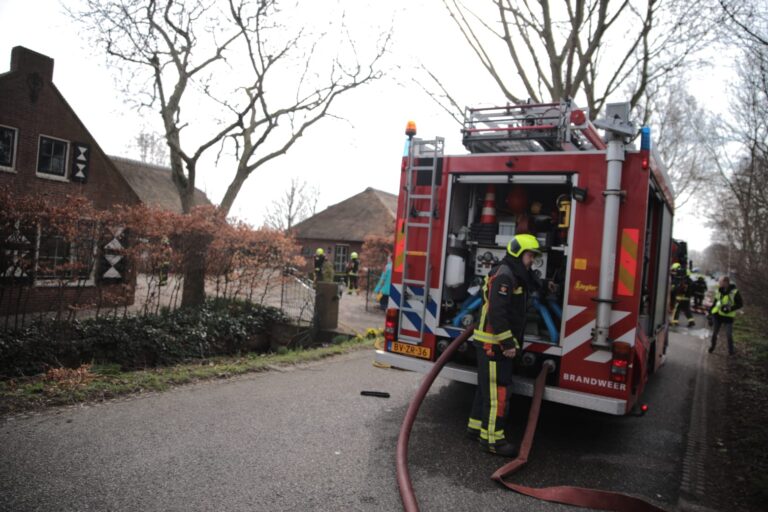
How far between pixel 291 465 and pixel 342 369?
343cm

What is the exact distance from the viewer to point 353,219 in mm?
34469

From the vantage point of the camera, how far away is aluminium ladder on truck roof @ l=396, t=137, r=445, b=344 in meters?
5.01

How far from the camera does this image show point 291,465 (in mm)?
3670

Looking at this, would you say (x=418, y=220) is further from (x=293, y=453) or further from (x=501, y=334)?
(x=293, y=453)

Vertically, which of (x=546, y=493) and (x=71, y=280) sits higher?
(x=71, y=280)

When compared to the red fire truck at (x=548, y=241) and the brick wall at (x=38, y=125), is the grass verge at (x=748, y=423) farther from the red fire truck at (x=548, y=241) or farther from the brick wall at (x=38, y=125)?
the brick wall at (x=38, y=125)

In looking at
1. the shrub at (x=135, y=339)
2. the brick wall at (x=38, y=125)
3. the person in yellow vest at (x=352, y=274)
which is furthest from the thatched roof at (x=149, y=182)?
the shrub at (x=135, y=339)

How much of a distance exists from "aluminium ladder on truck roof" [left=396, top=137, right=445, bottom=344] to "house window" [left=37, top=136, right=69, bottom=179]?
12.0 metres

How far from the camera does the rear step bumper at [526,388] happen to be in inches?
160

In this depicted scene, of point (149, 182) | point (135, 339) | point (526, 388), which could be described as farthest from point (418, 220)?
point (149, 182)

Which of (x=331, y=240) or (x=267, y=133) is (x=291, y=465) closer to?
(x=267, y=133)

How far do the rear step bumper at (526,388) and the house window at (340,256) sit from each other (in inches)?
1096

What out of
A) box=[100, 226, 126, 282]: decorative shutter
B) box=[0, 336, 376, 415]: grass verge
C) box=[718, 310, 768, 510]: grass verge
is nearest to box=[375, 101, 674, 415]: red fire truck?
box=[718, 310, 768, 510]: grass verge

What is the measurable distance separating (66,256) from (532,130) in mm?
6831
